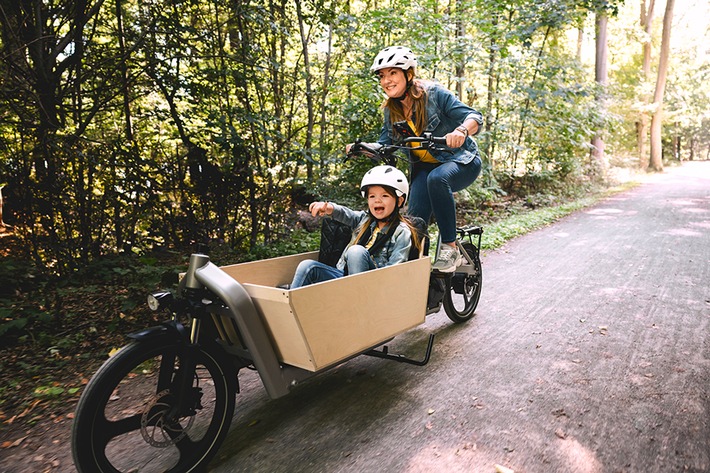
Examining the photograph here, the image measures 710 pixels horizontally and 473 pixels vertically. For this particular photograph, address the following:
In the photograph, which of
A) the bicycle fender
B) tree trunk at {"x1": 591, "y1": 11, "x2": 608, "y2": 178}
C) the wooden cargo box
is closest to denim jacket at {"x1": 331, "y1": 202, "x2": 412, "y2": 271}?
the wooden cargo box

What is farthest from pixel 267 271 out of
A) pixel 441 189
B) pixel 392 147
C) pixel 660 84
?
pixel 660 84

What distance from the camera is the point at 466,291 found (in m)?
4.11

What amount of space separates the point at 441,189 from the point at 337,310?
1.52 meters

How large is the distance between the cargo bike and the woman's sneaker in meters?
0.87

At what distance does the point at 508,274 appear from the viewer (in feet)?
18.3

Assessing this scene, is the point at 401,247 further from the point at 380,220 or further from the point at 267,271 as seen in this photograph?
the point at 267,271

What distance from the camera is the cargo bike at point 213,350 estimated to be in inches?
75.9

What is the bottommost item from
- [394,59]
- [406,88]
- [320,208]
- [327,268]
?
[327,268]

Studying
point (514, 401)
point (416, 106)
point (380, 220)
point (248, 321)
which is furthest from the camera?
point (416, 106)

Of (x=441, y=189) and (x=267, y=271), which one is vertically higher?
(x=441, y=189)

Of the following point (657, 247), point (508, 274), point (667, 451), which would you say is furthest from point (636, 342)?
point (657, 247)

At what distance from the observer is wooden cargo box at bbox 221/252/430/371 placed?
2.18 meters

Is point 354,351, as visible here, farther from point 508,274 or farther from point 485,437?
point 508,274

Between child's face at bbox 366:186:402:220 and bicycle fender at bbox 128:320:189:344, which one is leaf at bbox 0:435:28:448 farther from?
child's face at bbox 366:186:402:220
